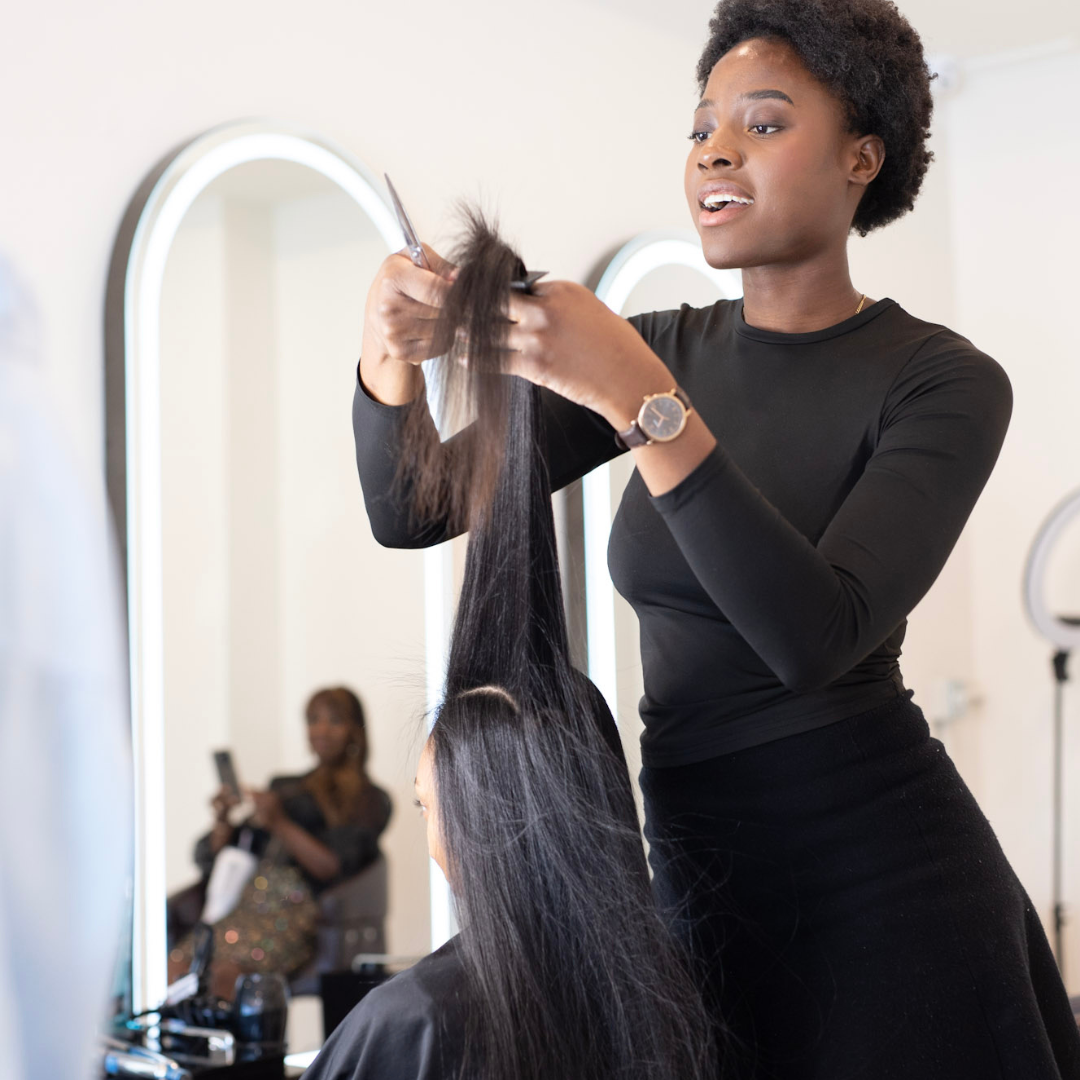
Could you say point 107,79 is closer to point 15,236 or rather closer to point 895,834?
point 15,236

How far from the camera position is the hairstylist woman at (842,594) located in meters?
0.86

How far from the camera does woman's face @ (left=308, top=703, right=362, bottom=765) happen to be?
201 cm

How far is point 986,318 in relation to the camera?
3.37 meters

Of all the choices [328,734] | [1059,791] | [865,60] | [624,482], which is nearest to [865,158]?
[865,60]

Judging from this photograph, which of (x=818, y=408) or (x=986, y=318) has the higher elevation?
(x=986, y=318)

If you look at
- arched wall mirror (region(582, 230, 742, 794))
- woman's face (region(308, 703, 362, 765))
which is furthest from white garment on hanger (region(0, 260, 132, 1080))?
woman's face (region(308, 703, 362, 765))

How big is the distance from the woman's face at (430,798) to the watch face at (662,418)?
0.37m

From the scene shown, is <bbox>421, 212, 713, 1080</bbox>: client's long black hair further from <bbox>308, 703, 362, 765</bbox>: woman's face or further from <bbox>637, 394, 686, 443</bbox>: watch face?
<bbox>308, 703, 362, 765</bbox>: woman's face

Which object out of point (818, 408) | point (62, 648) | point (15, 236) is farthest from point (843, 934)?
point (15, 236)

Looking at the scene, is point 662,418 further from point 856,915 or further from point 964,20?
point 964,20

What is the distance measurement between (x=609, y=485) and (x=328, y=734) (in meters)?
0.61

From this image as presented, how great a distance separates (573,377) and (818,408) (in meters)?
0.30

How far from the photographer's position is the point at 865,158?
40.3 inches

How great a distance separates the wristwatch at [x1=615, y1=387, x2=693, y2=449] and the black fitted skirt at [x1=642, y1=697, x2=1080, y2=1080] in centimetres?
30
